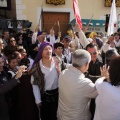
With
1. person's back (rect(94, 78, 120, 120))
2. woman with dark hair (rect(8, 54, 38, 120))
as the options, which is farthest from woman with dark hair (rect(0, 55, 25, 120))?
person's back (rect(94, 78, 120, 120))

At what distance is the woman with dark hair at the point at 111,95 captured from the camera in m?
2.00

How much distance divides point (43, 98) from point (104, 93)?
1228 mm

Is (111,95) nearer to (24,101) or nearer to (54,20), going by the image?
(24,101)

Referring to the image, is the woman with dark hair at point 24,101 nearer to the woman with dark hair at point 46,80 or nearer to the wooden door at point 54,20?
the woman with dark hair at point 46,80

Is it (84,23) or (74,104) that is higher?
(84,23)

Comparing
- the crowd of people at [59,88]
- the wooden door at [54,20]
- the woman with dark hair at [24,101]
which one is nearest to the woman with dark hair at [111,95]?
the crowd of people at [59,88]

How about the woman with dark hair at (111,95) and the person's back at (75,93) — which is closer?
the woman with dark hair at (111,95)

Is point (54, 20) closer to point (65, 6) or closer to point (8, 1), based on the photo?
point (65, 6)

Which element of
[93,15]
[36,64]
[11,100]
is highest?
[93,15]

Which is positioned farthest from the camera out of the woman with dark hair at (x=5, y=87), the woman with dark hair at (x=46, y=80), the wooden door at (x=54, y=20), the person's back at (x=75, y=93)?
the wooden door at (x=54, y=20)

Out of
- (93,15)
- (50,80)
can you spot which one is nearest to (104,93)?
(50,80)

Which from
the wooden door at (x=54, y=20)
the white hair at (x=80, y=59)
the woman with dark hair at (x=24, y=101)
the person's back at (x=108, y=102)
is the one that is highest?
the wooden door at (x=54, y=20)

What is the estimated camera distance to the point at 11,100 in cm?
303

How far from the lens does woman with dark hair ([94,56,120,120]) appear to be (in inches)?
78.7
